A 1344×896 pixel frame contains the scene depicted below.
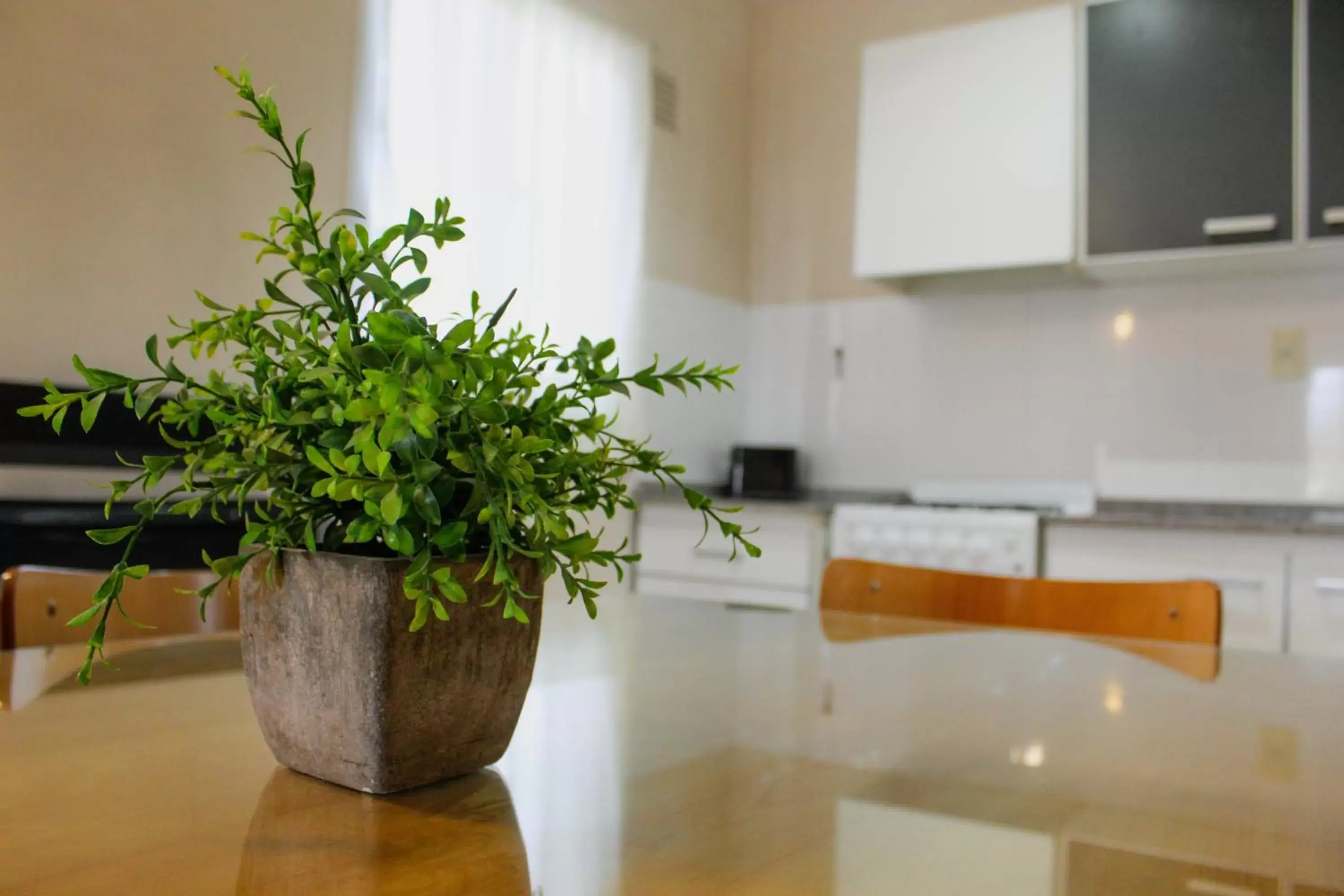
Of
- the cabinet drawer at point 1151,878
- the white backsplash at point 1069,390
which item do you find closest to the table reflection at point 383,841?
the cabinet drawer at point 1151,878

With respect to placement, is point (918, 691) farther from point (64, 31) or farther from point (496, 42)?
point (496, 42)

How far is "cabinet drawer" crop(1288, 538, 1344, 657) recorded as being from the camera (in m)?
2.40

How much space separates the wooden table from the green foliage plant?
10cm

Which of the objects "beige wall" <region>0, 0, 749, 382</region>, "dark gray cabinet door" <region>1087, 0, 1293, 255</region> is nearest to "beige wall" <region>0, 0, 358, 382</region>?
"beige wall" <region>0, 0, 749, 382</region>

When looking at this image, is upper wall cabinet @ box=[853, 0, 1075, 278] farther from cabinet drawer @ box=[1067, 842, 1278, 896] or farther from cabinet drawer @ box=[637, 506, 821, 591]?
cabinet drawer @ box=[1067, 842, 1278, 896]

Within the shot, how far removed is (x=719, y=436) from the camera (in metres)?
3.92

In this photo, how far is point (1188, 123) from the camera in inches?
109

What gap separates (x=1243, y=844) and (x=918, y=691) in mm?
371

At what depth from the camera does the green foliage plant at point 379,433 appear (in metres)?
0.49

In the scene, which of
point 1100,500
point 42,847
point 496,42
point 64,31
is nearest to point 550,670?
point 42,847

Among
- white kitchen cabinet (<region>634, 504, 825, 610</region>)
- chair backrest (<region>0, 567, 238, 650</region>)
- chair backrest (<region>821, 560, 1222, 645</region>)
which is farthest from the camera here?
white kitchen cabinet (<region>634, 504, 825, 610</region>)

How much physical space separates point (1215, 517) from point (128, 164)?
2.68 meters

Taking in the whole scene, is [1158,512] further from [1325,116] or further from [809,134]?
[809,134]

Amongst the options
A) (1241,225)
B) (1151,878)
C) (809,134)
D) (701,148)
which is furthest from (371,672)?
(809,134)
